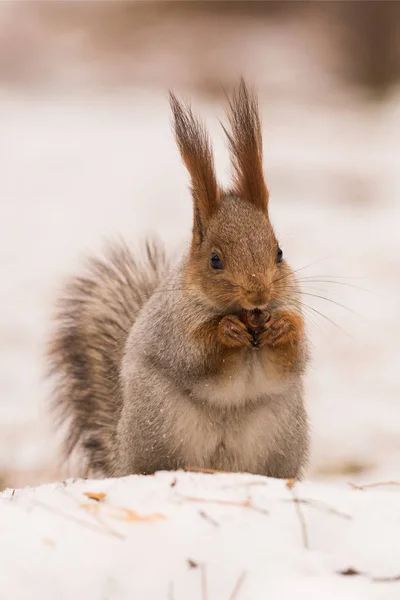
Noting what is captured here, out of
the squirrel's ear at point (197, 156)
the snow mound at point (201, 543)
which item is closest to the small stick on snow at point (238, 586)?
the snow mound at point (201, 543)

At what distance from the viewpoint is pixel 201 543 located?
1756 millimetres

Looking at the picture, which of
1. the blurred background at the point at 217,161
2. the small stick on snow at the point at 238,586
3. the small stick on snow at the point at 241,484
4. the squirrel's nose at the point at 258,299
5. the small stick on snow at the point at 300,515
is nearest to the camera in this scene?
the small stick on snow at the point at 238,586

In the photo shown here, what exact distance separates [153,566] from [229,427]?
806 mm

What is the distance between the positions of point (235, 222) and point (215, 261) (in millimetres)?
115

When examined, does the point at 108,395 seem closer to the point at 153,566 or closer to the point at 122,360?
the point at 122,360

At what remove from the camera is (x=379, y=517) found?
1.89 metres

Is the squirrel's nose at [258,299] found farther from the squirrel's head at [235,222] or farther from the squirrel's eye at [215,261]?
the squirrel's eye at [215,261]

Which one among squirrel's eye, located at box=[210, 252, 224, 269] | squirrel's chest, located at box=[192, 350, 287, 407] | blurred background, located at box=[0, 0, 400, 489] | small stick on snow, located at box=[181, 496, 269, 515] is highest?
blurred background, located at box=[0, 0, 400, 489]

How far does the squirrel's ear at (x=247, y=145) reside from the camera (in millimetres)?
2592

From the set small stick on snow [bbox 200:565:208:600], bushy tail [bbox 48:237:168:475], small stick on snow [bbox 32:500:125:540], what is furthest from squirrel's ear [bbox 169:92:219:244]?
small stick on snow [bbox 200:565:208:600]

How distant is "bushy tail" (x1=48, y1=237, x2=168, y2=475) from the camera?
306cm

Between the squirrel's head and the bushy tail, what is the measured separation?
53cm

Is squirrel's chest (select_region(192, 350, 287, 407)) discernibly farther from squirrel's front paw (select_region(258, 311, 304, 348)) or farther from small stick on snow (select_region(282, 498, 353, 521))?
small stick on snow (select_region(282, 498, 353, 521))

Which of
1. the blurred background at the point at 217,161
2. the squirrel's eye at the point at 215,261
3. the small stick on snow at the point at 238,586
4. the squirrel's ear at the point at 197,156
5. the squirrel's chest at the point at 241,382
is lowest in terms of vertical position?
the small stick on snow at the point at 238,586
